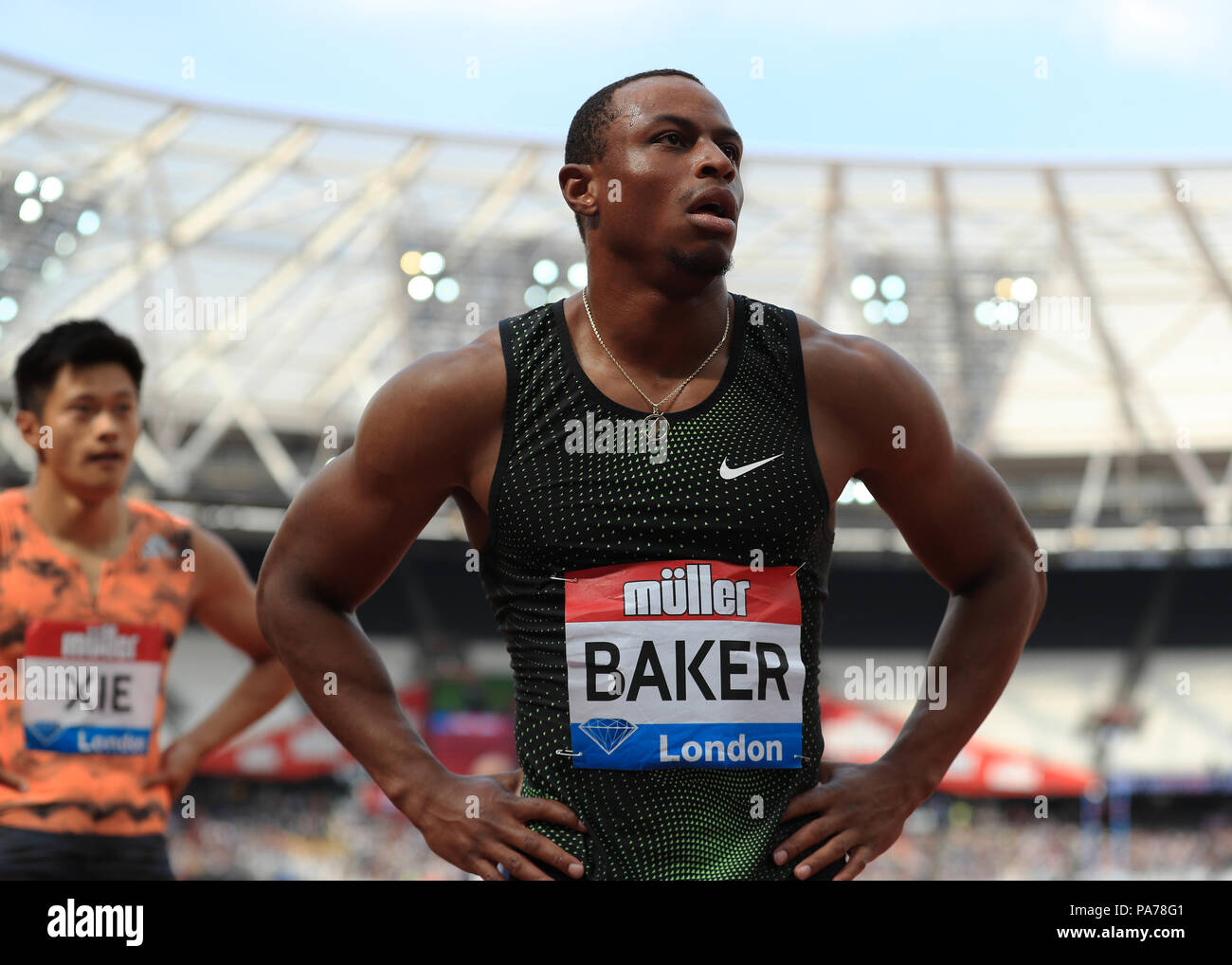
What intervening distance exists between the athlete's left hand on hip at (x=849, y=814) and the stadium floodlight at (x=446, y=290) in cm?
1985

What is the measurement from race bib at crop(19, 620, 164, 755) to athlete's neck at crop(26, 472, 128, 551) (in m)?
0.28

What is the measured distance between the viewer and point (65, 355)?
3637mm

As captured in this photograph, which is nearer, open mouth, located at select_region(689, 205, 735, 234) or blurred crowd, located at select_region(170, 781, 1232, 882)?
open mouth, located at select_region(689, 205, 735, 234)

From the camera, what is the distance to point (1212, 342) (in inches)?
972

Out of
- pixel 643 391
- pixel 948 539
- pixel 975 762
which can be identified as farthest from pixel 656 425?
pixel 975 762

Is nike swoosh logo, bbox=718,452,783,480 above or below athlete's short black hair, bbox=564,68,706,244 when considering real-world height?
below

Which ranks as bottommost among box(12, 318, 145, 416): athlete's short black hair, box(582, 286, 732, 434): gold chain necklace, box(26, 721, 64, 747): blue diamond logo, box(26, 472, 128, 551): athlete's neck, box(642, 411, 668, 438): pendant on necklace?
box(26, 721, 64, 747): blue diamond logo

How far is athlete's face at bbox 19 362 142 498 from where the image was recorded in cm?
362

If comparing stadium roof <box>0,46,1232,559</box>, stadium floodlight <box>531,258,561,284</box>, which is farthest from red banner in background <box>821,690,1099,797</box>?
stadium floodlight <box>531,258,561,284</box>

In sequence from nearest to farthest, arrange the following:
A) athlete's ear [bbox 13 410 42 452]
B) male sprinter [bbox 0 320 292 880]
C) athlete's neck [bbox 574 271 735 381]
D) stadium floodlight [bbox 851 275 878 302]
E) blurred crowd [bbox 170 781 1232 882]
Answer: athlete's neck [bbox 574 271 735 381]
male sprinter [bbox 0 320 292 880]
athlete's ear [bbox 13 410 42 452]
blurred crowd [bbox 170 781 1232 882]
stadium floodlight [bbox 851 275 878 302]

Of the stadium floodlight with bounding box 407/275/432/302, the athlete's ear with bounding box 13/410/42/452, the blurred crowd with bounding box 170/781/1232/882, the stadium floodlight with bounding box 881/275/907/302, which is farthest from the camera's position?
the stadium floodlight with bounding box 881/275/907/302

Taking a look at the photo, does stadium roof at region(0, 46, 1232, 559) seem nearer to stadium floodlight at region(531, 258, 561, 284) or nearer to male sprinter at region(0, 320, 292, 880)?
stadium floodlight at region(531, 258, 561, 284)

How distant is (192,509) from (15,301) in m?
4.25

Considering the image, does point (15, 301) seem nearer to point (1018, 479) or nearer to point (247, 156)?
point (247, 156)
